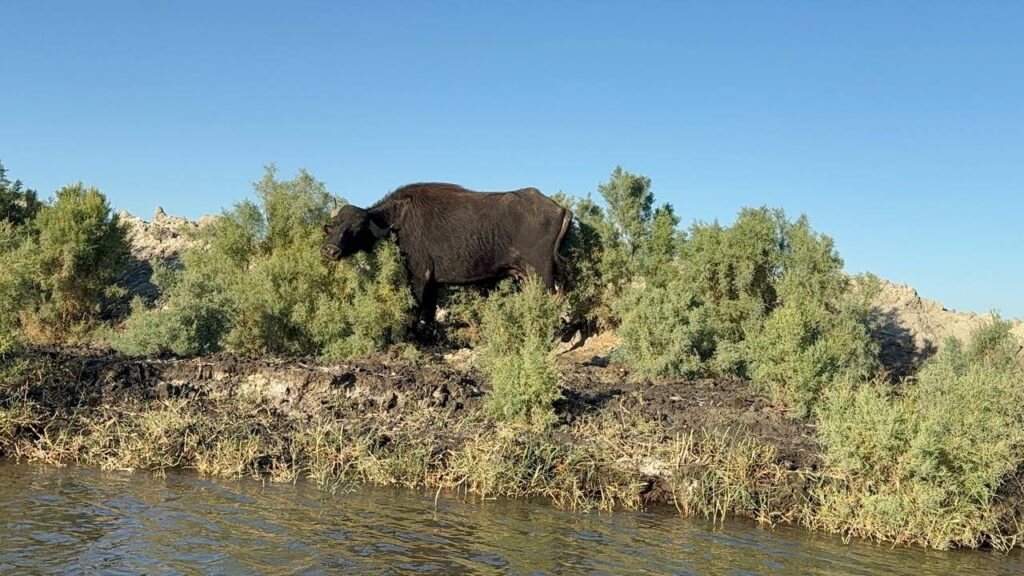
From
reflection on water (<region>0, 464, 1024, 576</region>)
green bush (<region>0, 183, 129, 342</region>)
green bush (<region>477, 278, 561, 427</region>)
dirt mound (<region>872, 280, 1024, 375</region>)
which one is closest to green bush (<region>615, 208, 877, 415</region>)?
green bush (<region>477, 278, 561, 427</region>)

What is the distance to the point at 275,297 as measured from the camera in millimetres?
16312

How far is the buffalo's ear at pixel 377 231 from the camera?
17.1 metres

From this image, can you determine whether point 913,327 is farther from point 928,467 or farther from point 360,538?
point 360,538

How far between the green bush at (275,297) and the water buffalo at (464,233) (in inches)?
19.1

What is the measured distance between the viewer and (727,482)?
9656 mm

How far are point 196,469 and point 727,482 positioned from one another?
6.09 m

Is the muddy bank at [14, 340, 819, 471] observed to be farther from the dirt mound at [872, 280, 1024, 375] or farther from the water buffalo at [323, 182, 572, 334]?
the dirt mound at [872, 280, 1024, 375]

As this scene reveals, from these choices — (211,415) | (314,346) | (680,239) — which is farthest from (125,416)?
(680,239)

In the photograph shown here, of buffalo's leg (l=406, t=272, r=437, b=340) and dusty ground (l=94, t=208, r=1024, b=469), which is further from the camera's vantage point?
buffalo's leg (l=406, t=272, r=437, b=340)

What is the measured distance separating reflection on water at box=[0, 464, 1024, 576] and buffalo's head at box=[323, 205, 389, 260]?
7.28m

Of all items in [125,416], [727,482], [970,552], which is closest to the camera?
[970,552]

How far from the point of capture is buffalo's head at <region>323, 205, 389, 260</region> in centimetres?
1656

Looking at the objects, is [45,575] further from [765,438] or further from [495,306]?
[495,306]

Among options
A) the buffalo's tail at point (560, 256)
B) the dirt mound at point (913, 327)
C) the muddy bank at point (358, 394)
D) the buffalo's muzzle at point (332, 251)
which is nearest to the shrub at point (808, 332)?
the muddy bank at point (358, 394)
